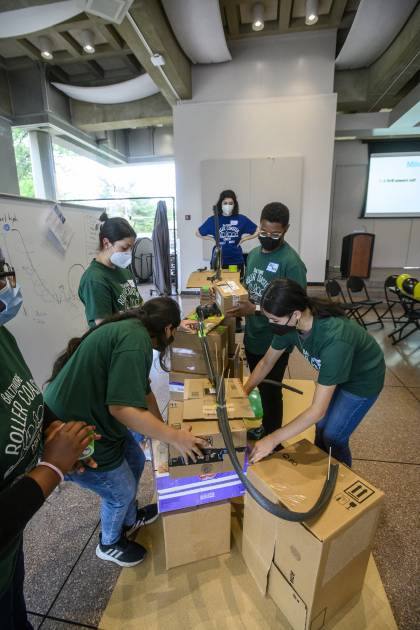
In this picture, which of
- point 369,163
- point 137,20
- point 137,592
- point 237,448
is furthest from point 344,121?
point 137,592

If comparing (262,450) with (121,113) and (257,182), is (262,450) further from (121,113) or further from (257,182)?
(121,113)

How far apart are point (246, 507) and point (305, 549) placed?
33cm

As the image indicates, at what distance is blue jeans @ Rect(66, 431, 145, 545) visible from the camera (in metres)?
1.16

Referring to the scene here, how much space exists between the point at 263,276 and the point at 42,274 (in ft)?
5.20

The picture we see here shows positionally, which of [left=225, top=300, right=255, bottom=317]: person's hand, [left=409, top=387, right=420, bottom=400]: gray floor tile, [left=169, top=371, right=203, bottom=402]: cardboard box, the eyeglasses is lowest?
[left=409, top=387, right=420, bottom=400]: gray floor tile

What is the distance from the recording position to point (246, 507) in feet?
4.10

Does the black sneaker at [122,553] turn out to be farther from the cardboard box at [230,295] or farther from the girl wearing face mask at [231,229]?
the girl wearing face mask at [231,229]

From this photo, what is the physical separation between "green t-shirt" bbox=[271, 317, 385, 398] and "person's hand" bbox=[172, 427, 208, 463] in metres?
0.50

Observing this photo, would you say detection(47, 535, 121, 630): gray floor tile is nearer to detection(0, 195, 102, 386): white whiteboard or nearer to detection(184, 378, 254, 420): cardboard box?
detection(184, 378, 254, 420): cardboard box

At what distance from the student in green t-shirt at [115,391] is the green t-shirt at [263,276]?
759 millimetres

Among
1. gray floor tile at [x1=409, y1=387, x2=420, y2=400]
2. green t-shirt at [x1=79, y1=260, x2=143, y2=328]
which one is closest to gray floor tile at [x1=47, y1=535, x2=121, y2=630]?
green t-shirt at [x1=79, y1=260, x2=143, y2=328]

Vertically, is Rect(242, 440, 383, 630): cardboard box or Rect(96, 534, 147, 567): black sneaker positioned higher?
Rect(242, 440, 383, 630): cardboard box

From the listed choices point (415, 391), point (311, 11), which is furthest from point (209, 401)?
point (311, 11)

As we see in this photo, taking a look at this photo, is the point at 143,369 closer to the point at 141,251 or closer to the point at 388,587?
the point at 388,587
